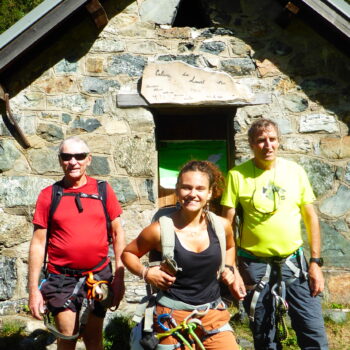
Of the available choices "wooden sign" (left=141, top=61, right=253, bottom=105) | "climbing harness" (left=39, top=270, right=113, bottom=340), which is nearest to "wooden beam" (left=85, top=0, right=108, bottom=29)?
"wooden sign" (left=141, top=61, right=253, bottom=105)

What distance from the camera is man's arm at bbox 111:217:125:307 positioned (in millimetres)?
2951

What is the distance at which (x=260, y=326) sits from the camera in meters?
3.04

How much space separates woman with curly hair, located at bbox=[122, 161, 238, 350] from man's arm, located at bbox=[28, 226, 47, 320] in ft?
2.29

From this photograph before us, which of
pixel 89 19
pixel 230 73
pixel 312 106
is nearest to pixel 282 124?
pixel 312 106

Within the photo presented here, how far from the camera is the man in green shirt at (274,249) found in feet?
9.81

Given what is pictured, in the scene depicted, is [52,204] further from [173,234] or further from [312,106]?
[312,106]

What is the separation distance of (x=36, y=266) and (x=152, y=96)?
2.40m

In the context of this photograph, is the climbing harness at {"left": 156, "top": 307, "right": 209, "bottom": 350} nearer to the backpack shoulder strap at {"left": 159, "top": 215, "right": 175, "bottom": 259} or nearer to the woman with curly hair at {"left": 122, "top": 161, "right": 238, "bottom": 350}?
the woman with curly hair at {"left": 122, "top": 161, "right": 238, "bottom": 350}

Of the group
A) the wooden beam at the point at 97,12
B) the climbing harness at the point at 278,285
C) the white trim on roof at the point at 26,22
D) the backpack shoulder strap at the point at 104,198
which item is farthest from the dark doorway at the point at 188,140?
the climbing harness at the point at 278,285

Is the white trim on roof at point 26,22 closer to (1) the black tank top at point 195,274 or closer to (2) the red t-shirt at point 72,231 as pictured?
(2) the red t-shirt at point 72,231

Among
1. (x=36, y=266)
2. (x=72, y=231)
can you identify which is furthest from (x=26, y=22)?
(x=36, y=266)

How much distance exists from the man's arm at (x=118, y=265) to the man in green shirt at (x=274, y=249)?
0.77m

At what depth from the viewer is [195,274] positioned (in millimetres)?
2424

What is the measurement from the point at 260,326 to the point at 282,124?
2435 mm
